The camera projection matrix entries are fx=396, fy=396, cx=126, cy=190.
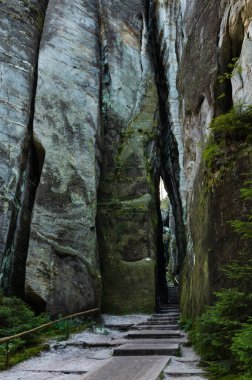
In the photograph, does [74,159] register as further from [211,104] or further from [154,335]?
[154,335]

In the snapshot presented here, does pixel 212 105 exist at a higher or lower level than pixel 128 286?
higher

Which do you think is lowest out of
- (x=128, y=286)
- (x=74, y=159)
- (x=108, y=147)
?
(x=128, y=286)

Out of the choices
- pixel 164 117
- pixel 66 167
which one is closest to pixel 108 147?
pixel 66 167

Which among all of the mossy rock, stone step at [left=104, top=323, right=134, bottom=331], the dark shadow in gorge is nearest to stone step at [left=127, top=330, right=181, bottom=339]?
stone step at [left=104, top=323, right=134, bottom=331]

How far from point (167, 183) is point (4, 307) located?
1861 cm

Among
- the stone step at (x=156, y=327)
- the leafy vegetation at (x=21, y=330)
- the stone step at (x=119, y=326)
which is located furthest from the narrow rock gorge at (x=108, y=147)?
the leafy vegetation at (x=21, y=330)

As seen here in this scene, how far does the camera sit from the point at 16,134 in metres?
15.5

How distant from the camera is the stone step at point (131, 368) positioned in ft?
17.9

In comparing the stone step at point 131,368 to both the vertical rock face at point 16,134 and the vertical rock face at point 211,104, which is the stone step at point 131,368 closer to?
the vertical rock face at point 211,104

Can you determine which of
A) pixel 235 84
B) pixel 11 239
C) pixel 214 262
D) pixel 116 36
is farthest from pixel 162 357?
pixel 116 36

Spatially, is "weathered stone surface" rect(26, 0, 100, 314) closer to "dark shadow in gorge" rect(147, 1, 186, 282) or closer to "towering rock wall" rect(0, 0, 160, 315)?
"towering rock wall" rect(0, 0, 160, 315)

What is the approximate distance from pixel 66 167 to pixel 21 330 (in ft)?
24.3

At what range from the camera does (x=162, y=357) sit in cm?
696

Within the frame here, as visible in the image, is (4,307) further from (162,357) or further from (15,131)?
(15,131)
